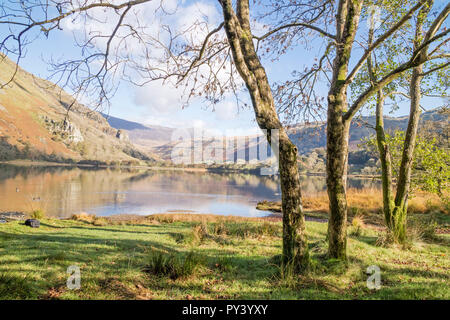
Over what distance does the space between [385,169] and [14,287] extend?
869 cm

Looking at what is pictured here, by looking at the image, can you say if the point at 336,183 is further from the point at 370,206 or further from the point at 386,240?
the point at 370,206

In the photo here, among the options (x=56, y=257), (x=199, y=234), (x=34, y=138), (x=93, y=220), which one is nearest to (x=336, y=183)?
(x=199, y=234)

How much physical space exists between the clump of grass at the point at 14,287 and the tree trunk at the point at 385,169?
815 centimetres

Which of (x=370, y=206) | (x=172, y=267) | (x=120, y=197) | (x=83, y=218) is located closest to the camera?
(x=172, y=267)

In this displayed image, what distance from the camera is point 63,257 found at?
509cm

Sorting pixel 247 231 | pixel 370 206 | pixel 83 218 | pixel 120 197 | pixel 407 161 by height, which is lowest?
pixel 120 197

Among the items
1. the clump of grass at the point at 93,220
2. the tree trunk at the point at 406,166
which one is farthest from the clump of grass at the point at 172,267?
the clump of grass at the point at 93,220

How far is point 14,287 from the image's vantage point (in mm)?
3492

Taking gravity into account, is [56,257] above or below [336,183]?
below

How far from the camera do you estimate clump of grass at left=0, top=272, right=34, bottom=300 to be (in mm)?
3343

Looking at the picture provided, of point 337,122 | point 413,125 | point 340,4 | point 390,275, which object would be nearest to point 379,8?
point 340,4
